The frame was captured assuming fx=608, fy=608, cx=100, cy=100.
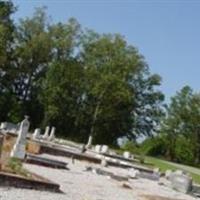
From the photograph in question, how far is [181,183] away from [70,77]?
1524 inches

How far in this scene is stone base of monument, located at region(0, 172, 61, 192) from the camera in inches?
588

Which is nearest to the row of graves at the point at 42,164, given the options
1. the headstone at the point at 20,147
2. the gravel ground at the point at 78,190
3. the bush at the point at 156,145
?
the headstone at the point at 20,147

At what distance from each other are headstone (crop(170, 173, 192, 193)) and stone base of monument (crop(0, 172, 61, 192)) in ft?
37.4

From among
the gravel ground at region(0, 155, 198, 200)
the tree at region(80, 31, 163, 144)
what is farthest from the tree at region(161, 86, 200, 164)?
the gravel ground at region(0, 155, 198, 200)

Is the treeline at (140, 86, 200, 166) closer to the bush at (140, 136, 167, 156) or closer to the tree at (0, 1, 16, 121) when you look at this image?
the bush at (140, 136, 167, 156)

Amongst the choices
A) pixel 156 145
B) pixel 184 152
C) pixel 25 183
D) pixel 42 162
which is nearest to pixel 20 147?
pixel 42 162

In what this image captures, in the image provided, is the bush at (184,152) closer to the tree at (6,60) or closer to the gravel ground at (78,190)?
the tree at (6,60)

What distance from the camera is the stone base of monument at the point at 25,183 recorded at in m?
14.9

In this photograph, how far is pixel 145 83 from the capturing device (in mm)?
67688

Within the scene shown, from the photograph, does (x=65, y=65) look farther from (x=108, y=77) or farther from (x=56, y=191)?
(x=56, y=191)

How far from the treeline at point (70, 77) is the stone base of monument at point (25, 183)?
149 feet

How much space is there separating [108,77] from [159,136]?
18199 millimetres

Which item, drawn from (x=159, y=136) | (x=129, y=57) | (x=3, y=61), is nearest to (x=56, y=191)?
(x=3, y=61)

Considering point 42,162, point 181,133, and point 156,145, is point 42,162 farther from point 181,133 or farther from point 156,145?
point 181,133
